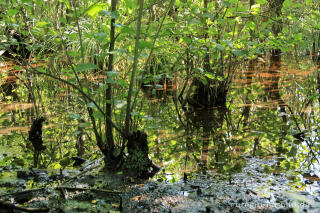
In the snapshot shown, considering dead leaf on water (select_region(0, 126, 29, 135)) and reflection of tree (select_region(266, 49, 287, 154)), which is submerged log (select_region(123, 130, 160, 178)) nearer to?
reflection of tree (select_region(266, 49, 287, 154))

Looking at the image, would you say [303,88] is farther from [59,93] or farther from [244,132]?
[59,93]

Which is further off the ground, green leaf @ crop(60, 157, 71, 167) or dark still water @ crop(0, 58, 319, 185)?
dark still water @ crop(0, 58, 319, 185)

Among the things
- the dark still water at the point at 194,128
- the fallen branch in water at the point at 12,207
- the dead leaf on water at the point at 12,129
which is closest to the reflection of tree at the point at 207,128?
the dark still water at the point at 194,128

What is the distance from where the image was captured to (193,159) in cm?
230

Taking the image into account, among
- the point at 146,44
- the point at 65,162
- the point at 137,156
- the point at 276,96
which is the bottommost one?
the point at 65,162

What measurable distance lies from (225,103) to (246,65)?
3335 mm

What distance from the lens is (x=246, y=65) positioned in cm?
713

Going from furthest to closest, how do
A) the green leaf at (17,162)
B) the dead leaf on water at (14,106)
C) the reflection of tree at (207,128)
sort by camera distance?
the dead leaf on water at (14,106)
the reflection of tree at (207,128)
the green leaf at (17,162)

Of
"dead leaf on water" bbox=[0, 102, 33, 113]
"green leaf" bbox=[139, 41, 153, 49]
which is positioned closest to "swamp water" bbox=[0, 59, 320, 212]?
"dead leaf on water" bbox=[0, 102, 33, 113]

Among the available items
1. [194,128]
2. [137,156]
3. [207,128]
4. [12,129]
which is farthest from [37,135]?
[207,128]

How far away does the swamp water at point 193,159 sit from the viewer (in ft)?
5.24

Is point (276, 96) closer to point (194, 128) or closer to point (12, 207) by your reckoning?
point (194, 128)

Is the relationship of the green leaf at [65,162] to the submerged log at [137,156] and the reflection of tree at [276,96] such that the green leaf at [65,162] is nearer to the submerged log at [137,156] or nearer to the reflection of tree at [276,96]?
the submerged log at [137,156]

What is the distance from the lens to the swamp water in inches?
62.8
